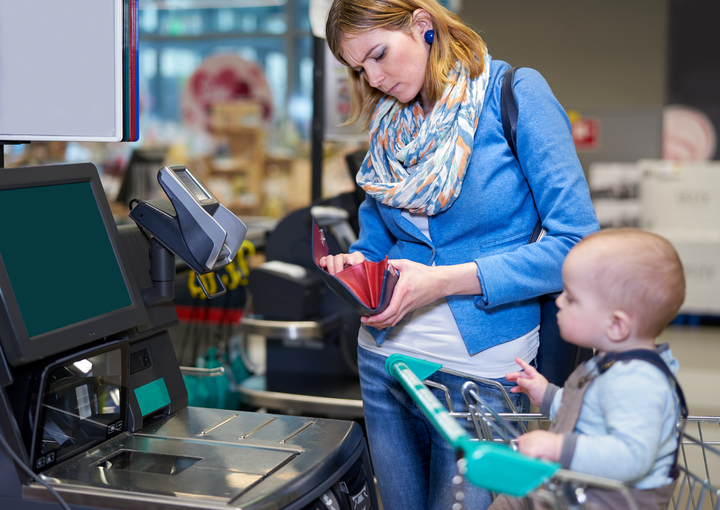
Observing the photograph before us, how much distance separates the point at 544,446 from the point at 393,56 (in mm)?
792

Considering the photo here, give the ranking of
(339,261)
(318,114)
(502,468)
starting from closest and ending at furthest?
(502,468)
(339,261)
(318,114)

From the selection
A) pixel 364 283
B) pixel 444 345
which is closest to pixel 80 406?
pixel 364 283

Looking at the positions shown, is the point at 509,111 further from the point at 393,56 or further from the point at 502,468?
Answer: the point at 502,468

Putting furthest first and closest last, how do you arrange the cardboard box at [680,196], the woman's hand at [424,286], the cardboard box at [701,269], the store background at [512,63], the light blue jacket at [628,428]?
the store background at [512,63] < the cardboard box at [680,196] < the cardboard box at [701,269] < the woman's hand at [424,286] < the light blue jacket at [628,428]

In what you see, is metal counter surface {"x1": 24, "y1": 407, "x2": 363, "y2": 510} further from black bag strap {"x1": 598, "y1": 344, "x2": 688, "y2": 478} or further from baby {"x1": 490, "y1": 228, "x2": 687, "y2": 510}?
black bag strap {"x1": 598, "y1": 344, "x2": 688, "y2": 478}

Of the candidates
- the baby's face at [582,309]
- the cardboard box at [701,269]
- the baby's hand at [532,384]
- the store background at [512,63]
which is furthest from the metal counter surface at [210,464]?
the cardboard box at [701,269]

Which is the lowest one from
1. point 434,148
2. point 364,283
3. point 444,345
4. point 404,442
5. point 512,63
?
point 404,442

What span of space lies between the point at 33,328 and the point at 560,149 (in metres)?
0.92

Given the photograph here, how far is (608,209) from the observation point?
6562mm

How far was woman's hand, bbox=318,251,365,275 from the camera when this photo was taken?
1413 millimetres

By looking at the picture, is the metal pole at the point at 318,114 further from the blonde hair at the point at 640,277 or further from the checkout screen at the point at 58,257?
the blonde hair at the point at 640,277

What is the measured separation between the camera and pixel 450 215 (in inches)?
53.8

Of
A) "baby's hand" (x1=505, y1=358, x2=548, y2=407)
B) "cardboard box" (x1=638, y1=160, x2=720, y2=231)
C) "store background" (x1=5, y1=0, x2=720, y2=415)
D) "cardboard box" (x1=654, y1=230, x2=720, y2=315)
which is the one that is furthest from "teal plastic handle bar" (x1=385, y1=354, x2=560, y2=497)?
"cardboard box" (x1=638, y1=160, x2=720, y2=231)

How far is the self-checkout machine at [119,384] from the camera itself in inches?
39.0
